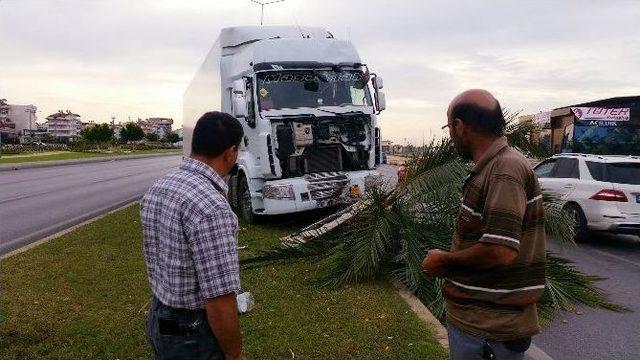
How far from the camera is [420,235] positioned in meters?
6.51

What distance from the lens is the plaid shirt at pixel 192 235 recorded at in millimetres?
2297

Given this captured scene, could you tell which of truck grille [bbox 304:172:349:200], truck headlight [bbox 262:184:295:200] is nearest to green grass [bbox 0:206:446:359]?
truck headlight [bbox 262:184:295:200]

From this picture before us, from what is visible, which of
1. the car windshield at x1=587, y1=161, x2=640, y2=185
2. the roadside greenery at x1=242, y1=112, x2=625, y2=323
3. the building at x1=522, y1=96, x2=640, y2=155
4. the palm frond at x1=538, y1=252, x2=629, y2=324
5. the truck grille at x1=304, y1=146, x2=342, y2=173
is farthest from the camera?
the building at x1=522, y1=96, x2=640, y2=155

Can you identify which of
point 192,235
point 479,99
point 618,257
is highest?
point 479,99

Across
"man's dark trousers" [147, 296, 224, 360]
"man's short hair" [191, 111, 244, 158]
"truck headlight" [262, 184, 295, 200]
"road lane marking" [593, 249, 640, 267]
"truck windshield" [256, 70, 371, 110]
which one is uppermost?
"truck windshield" [256, 70, 371, 110]

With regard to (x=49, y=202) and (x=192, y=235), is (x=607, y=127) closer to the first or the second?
(x=49, y=202)

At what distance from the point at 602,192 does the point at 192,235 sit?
9.51 metres

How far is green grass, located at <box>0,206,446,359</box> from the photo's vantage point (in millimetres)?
4656

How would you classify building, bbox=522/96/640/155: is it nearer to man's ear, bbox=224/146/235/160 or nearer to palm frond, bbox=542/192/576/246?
palm frond, bbox=542/192/576/246

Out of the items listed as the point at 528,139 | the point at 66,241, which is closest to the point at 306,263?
the point at 528,139

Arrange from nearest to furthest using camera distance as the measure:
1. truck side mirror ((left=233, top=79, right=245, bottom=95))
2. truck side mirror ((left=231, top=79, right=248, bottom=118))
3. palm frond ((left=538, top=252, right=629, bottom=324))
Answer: palm frond ((left=538, top=252, right=629, bottom=324)), truck side mirror ((left=231, top=79, right=248, bottom=118)), truck side mirror ((left=233, top=79, right=245, bottom=95))

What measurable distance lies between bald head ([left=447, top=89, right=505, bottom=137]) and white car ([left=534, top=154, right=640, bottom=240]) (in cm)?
776

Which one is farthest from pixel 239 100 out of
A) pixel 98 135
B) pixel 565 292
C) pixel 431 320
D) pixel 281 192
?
pixel 98 135

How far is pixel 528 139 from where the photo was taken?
7.17 meters
